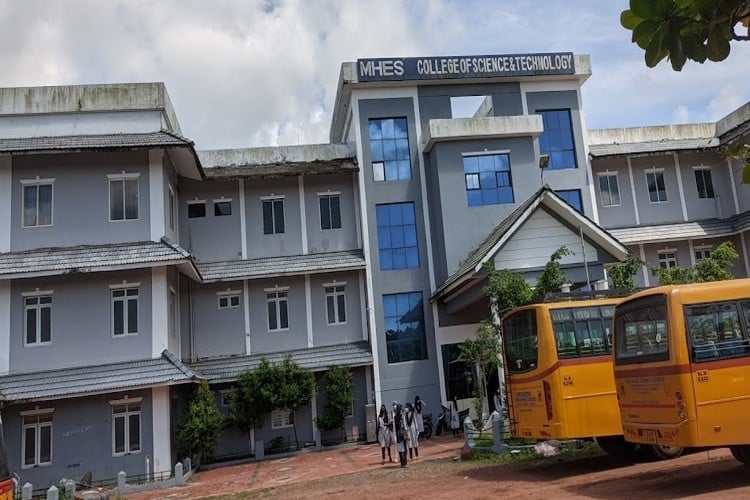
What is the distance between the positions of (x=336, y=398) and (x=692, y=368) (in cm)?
1315

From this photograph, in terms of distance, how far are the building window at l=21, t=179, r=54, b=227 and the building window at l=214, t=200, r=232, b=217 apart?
17.7ft

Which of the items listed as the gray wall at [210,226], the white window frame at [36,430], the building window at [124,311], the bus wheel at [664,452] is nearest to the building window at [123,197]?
the building window at [124,311]

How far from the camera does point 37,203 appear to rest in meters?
17.9

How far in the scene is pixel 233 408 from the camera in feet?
62.8

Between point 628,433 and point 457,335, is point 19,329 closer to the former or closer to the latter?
point 457,335

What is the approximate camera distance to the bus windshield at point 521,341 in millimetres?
10883

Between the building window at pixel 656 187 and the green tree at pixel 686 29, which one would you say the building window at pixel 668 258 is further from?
the green tree at pixel 686 29

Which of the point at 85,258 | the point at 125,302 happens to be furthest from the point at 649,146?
the point at 85,258

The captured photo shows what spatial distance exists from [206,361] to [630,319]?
49.1 ft

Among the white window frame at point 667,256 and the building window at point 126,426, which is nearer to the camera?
the building window at point 126,426

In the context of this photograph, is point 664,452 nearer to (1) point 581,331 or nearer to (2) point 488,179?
(1) point 581,331

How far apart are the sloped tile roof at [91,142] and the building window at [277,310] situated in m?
6.07

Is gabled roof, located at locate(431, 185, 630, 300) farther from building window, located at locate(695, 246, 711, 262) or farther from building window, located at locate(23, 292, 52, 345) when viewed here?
building window, located at locate(23, 292, 52, 345)

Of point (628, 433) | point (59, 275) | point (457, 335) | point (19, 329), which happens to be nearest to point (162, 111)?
point (59, 275)
